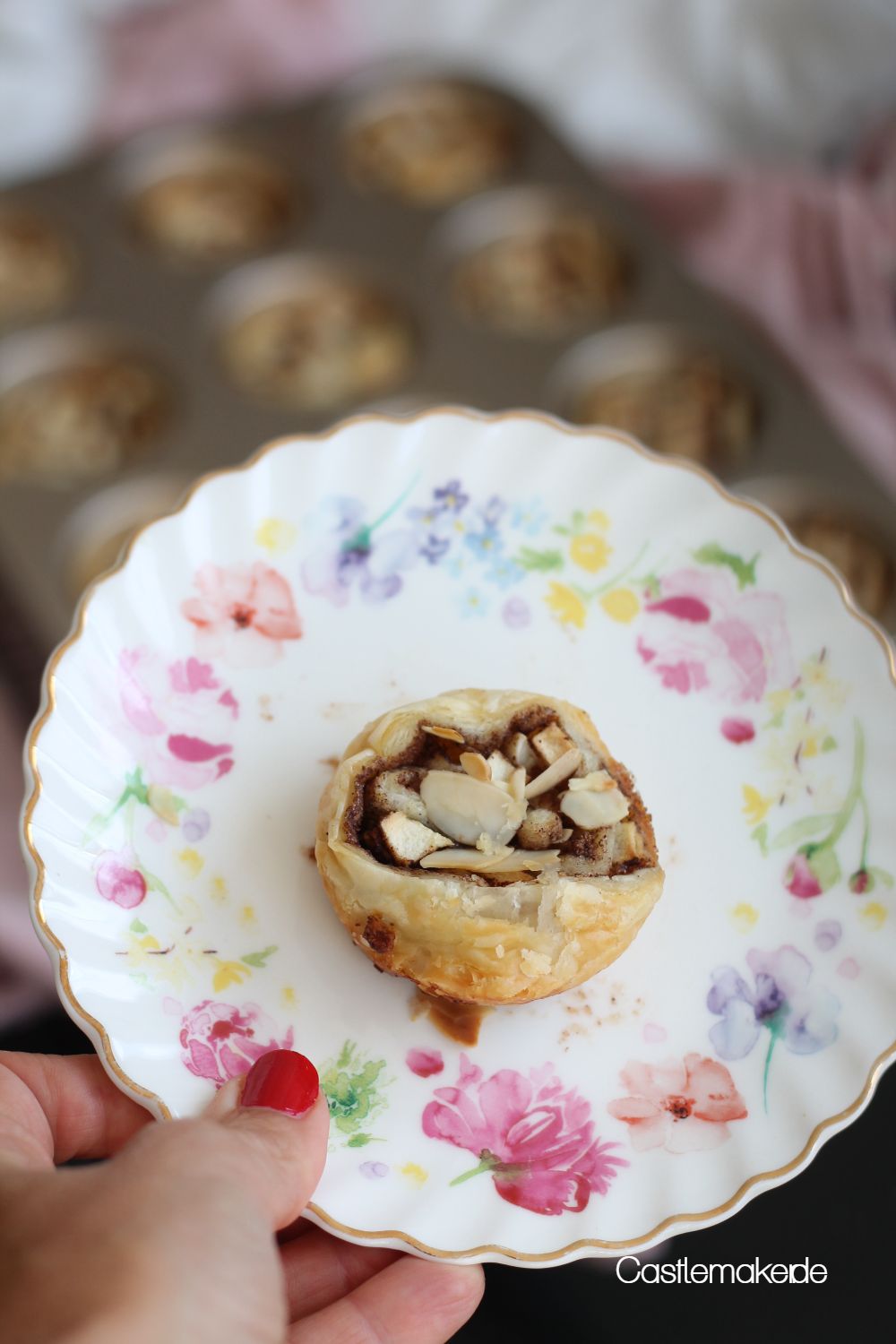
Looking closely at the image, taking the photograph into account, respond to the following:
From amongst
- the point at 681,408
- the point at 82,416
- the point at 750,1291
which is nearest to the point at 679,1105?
the point at 750,1291

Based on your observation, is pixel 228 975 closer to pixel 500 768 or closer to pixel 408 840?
pixel 408 840

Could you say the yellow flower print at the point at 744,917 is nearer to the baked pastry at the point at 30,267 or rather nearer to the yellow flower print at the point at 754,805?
the yellow flower print at the point at 754,805

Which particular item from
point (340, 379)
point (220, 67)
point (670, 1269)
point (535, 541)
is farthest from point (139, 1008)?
point (220, 67)

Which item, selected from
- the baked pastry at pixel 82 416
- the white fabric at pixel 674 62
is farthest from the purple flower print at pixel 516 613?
the white fabric at pixel 674 62

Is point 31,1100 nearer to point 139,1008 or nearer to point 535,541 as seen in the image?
point 139,1008

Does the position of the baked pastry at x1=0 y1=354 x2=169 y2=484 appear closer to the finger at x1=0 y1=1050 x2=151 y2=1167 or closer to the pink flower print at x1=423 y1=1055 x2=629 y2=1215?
the finger at x1=0 y1=1050 x2=151 y2=1167
